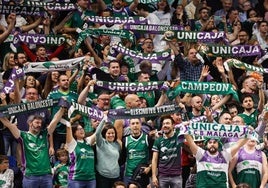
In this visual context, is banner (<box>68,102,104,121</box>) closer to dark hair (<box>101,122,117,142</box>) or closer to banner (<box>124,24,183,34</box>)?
dark hair (<box>101,122,117,142</box>)

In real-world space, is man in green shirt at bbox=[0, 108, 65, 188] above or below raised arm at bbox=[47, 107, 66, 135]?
below

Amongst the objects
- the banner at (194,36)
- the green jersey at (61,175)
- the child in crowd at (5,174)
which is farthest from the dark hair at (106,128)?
the banner at (194,36)

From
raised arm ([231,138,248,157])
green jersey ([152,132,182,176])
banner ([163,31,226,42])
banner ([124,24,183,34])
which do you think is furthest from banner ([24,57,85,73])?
raised arm ([231,138,248,157])

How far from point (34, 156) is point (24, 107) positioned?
76cm

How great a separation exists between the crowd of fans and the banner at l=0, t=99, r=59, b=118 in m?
0.02

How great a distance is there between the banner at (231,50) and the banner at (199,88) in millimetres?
1246

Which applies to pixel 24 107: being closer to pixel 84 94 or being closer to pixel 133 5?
pixel 84 94

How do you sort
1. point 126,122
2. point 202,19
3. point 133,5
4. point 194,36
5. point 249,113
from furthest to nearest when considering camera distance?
1. point 202,19
2. point 133,5
3. point 194,36
4. point 249,113
5. point 126,122

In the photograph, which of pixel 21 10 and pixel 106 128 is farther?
pixel 21 10

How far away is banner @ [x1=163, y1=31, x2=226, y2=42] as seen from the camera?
1709cm

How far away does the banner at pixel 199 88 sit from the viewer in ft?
51.0

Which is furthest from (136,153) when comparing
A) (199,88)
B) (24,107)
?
(24,107)

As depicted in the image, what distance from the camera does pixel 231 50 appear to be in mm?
16953

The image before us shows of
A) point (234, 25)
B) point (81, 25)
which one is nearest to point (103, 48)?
point (81, 25)
